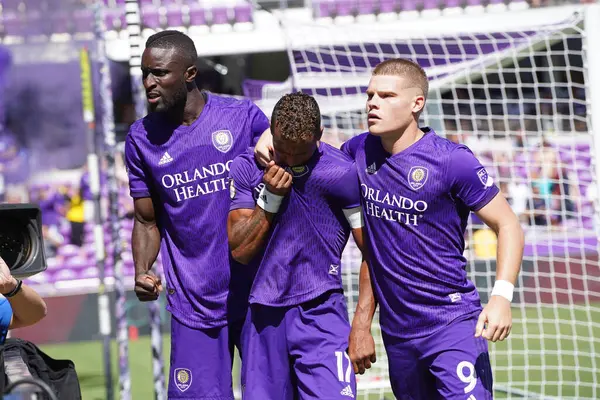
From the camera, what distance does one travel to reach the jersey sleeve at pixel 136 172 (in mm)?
4504

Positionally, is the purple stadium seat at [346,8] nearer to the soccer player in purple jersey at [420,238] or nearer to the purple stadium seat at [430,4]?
the purple stadium seat at [430,4]

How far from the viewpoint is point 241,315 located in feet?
14.4

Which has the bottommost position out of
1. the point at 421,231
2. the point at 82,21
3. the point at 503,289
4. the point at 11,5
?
the point at 503,289

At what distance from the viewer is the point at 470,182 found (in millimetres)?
3906

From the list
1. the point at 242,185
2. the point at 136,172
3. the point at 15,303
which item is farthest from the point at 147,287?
the point at 15,303

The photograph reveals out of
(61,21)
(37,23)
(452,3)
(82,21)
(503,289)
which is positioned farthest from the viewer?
(452,3)

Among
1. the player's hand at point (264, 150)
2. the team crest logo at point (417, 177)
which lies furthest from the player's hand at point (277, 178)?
the team crest logo at point (417, 177)

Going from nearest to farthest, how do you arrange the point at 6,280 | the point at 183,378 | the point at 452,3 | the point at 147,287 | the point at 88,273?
1. the point at 6,280
2. the point at 147,287
3. the point at 183,378
4. the point at 88,273
5. the point at 452,3

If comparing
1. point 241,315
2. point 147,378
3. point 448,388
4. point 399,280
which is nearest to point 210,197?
point 241,315

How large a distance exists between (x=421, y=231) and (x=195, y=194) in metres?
1.06

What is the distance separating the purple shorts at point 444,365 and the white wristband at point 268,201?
28.4 inches

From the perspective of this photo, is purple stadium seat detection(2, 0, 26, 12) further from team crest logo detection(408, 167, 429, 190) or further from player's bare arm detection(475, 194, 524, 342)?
player's bare arm detection(475, 194, 524, 342)

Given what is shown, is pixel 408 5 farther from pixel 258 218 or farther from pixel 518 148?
pixel 258 218

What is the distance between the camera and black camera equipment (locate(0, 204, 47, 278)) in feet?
12.6
